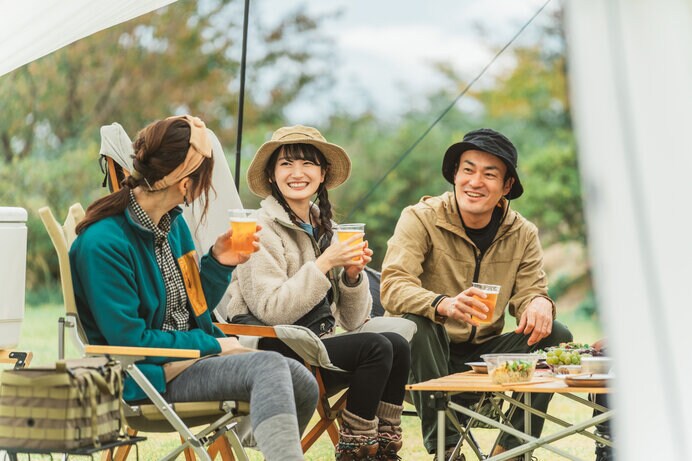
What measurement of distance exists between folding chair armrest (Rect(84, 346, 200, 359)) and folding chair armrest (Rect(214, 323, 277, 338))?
640mm

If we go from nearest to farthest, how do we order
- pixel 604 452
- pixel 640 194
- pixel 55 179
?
pixel 640 194 < pixel 604 452 < pixel 55 179

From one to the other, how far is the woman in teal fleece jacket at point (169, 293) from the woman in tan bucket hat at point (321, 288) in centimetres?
36

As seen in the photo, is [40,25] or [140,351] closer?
[140,351]

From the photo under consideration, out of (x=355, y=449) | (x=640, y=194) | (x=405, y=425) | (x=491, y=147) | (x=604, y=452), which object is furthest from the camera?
(x=405, y=425)

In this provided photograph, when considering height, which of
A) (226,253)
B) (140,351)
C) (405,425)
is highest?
(226,253)

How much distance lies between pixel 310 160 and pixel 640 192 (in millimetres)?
1751

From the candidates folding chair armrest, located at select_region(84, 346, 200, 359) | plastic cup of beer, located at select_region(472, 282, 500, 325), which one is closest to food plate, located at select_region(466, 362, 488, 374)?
plastic cup of beer, located at select_region(472, 282, 500, 325)

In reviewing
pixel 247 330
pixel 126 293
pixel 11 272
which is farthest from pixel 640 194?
pixel 11 272

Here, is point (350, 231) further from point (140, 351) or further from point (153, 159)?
point (140, 351)

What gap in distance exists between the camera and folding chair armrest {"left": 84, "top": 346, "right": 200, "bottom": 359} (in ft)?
8.93

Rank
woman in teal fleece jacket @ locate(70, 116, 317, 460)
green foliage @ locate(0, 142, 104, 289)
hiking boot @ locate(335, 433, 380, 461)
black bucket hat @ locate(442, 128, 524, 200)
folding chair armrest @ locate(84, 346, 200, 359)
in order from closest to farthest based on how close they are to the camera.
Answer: folding chair armrest @ locate(84, 346, 200, 359) < woman in teal fleece jacket @ locate(70, 116, 317, 460) < hiking boot @ locate(335, 433, 380, 461) < black bucket hat @ locate(442, 128, 524, 200) < green foliage @ locate(0, 142, 104, 289)

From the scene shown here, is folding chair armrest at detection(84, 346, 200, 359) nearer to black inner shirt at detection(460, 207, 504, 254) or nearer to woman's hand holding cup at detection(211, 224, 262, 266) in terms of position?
woman's hand holding cup at detection(211, 224, 262, 266)

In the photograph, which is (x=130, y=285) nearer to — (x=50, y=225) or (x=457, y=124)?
(x=50, y=225)

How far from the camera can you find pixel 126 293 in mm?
2869
